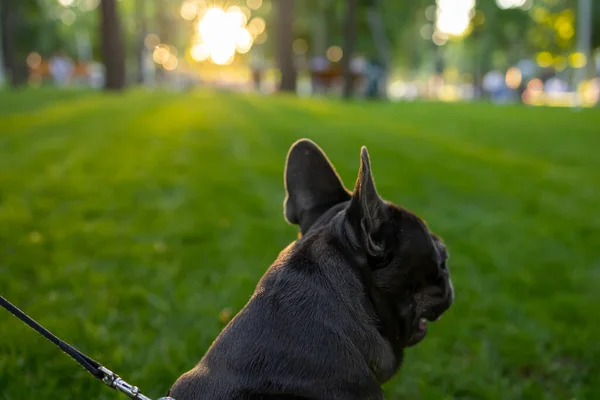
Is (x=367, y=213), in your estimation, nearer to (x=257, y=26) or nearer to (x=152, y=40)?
(x=257, y=26)

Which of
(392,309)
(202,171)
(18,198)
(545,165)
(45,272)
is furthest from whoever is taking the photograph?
(545,165)

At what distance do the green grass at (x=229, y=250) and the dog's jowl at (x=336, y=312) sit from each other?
1279 mm

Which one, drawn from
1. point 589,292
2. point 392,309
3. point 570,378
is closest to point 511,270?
point 589,292

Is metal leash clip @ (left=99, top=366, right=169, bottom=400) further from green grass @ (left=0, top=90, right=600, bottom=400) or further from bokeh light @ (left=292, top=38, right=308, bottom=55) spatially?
bokeh light @ (left=292, top=38, right=308, bottom=55)

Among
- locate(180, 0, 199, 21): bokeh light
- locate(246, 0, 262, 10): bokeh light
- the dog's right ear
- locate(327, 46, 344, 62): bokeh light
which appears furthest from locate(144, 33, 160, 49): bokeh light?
the dog's right ear

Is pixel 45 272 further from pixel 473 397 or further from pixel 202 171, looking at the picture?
pixel 202 171

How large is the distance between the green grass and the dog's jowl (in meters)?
1.28

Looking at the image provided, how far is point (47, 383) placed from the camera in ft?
11.4

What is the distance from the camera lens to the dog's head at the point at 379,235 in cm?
231

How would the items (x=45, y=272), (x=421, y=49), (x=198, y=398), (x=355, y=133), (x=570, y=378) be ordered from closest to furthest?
(x=198, y=398) < (x=570, y=378) < (x=45, y=272) < (x=355, y=133) < (x=421, y=49)

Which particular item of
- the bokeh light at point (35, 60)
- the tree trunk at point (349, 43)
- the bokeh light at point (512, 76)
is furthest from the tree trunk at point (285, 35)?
the bokeh light at point (35, 60)

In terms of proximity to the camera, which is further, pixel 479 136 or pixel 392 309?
pixel 479 136

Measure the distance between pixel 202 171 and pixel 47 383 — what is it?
19.9 ft

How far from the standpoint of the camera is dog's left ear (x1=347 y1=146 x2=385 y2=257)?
218 cm
